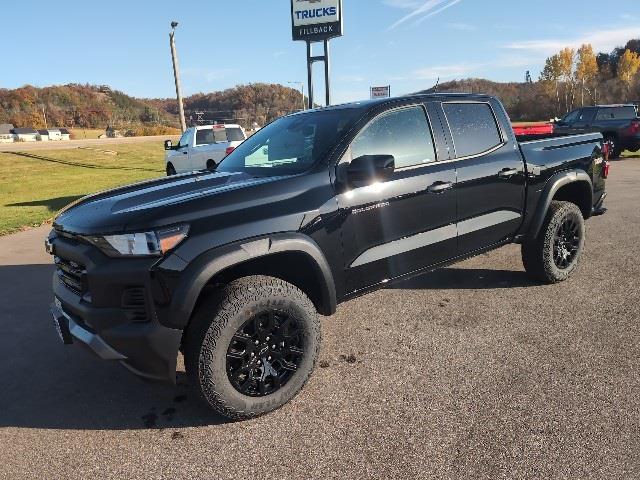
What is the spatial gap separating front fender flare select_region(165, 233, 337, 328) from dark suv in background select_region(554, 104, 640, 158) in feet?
55.2

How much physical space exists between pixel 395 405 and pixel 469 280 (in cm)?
255

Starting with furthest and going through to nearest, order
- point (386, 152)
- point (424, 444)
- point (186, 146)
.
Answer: point (186, 146)
point (386, 152)
point (424, 444)

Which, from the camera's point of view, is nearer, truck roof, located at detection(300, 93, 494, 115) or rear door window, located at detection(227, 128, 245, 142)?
truck roof, located at detection(300, 93, 494, 115)

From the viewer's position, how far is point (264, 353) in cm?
293

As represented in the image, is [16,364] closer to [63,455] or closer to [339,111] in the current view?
[63,455]

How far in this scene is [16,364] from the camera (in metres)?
3.67

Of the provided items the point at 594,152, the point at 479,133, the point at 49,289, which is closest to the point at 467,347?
the point at 479,133

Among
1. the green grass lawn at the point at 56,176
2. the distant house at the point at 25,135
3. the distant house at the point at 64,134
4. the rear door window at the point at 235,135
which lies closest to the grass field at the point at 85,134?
the distant house at the point at 64,134

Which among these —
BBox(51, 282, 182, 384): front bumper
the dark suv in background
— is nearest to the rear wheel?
the dark suv in background

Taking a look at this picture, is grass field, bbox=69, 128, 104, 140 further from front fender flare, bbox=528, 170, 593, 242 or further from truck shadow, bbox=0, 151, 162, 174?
front fender flare, bbox=528, 170, 593, 242

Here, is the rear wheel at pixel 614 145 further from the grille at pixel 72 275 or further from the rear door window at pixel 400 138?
the grille at pixel 72 275

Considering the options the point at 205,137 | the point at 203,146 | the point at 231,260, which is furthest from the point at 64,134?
the point at 231,260

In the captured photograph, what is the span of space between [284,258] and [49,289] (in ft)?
11.6

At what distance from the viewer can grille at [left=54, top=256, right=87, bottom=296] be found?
275 centimetres
